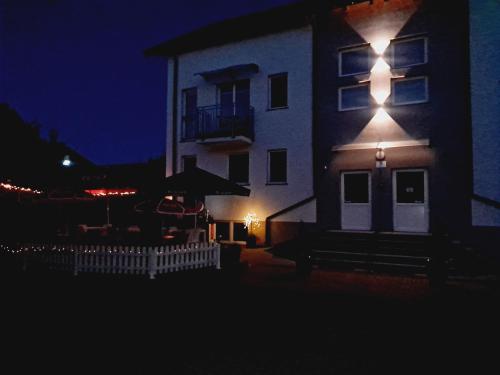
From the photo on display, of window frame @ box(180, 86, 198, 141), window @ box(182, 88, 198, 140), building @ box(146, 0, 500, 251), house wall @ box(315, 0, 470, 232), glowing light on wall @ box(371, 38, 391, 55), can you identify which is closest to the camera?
building @ box(146, 0, 500, 251)

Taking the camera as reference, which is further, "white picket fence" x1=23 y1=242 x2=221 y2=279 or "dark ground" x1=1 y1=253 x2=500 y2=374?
"white picket fence" x1=23 y1=242 x2=221 y2=279

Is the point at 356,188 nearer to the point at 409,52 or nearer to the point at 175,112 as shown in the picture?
the point at 409,52

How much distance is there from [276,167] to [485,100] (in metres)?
7.48

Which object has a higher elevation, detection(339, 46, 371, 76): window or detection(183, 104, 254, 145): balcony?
detection(339, 46, 371, 76): window

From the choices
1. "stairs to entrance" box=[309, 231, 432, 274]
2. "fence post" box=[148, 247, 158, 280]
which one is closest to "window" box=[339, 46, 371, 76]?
"stairs to entrance" box=[309, 231, 432, 274]

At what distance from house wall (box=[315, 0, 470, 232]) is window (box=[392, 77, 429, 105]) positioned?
0.21 m

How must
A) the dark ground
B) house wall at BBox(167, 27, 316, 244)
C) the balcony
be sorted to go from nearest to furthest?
the dark ground → house wall at BBox(167, 27, 316, 244) → the balcony

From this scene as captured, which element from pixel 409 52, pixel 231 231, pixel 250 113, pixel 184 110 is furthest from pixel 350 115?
pixel 184 110

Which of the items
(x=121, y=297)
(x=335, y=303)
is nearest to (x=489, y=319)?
(x=335, y=303)

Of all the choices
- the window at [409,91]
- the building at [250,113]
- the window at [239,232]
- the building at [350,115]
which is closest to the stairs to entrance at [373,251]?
the building at [350,115]

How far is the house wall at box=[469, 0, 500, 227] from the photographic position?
10.9 metres

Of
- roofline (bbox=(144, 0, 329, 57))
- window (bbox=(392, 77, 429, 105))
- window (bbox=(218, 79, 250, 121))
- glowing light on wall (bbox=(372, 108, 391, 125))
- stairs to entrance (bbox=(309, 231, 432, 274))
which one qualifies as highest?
roofline (bbox=(144, 0, 329, 57))

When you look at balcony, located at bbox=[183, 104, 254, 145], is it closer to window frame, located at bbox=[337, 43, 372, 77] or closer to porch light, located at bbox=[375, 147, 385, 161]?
window frame, located at bbox=[337, 43, 372, 77]

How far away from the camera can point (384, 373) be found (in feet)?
12.2
